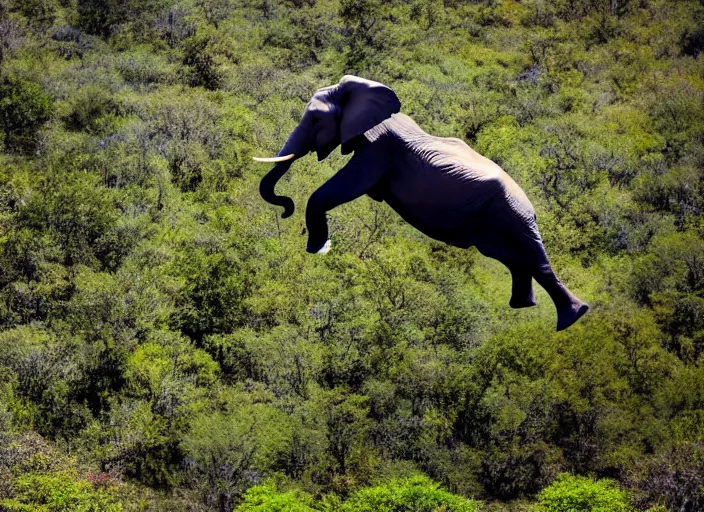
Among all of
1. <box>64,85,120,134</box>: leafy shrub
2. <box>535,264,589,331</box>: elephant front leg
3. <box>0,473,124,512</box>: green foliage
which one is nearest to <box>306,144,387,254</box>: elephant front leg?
<box>535,264,589,331</box>: elephant front leg

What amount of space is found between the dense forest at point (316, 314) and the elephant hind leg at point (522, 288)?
40.6 feet

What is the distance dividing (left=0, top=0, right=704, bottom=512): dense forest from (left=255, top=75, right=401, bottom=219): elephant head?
41.5 ft

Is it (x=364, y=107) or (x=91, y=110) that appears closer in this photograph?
(x=364, y=107)

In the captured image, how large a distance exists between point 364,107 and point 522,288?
2710 millimetres

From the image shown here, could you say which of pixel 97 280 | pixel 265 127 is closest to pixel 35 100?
pixel 265 127

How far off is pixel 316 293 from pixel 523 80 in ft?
63.1

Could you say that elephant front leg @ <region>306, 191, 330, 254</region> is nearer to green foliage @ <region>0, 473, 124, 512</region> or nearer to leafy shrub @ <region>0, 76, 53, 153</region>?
green foliage @ <region>0, 473, 124, 512</region>

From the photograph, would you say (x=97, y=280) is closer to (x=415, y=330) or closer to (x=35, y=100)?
(x=415, y=330)

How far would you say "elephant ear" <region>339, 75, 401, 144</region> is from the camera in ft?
41.6

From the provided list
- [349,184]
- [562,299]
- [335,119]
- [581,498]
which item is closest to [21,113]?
[581,498]

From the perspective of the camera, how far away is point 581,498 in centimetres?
2488

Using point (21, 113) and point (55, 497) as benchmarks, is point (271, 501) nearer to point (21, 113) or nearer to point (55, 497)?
point (55, 497)

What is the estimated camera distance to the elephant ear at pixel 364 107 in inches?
499

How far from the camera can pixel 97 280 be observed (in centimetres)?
3091
